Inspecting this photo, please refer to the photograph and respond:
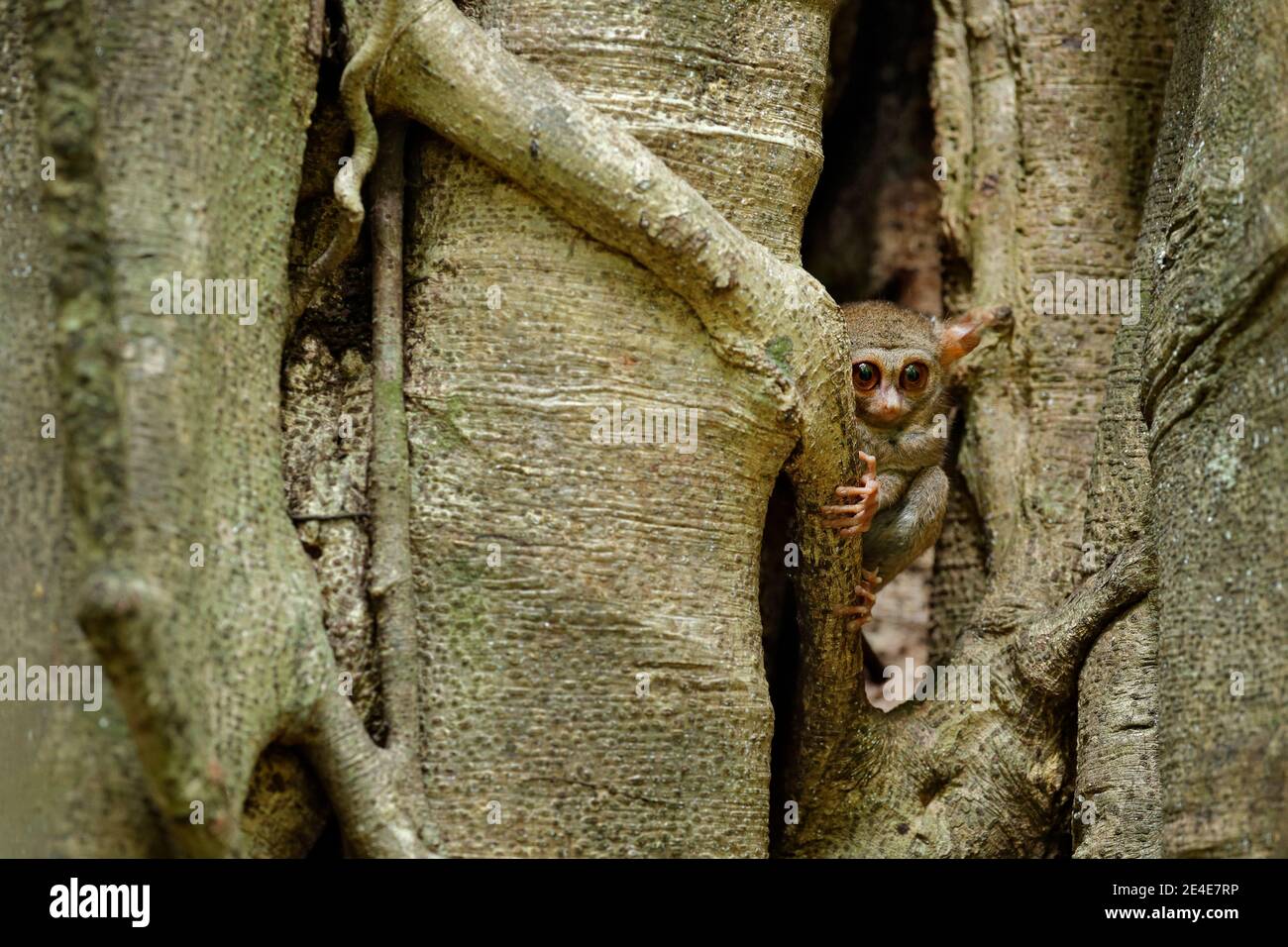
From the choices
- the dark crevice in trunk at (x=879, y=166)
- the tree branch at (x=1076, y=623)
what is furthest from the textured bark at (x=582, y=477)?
the dark crevice in trunk at (x=879, y=166)

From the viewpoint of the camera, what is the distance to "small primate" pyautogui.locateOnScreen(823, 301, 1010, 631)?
23.6 feet

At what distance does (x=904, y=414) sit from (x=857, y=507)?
3.41 ft

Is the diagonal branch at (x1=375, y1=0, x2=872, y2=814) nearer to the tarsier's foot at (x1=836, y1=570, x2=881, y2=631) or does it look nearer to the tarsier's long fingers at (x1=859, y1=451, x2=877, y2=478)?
the tarsier's long fingers at (x1=859, y1=451, x2=877, y2=478)

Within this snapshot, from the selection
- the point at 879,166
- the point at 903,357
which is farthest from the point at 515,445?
the point at 879,166

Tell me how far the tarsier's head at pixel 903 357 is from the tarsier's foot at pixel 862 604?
2.60 ft

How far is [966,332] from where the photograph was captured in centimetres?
737

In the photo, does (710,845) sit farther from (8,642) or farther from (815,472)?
(8,642)

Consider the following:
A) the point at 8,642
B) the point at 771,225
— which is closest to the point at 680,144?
the point at 771,225

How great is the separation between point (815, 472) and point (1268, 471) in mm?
1518

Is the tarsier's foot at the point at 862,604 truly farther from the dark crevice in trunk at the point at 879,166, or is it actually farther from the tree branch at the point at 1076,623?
the dark crevice in trunk at the point at 879,166
